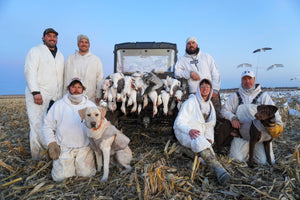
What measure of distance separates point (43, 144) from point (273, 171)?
4.45m

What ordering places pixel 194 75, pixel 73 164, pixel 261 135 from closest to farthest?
pixel 73 164 < pixel 261 135 < pixel 194 75

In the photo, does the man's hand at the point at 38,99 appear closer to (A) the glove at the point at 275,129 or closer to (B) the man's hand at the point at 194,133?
(B) the man's hand at the point at 194,133

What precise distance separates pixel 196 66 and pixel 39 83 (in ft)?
11.6

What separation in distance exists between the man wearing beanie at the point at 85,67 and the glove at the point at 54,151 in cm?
144

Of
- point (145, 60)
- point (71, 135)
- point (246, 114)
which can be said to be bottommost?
point (71, 135)

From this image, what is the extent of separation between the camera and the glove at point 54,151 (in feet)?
11.3

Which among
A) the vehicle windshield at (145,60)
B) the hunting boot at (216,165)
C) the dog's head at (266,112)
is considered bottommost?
the hunting boot at (216,165)

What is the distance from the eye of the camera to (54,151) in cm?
346

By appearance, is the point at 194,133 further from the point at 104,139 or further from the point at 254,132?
the point at 104,139

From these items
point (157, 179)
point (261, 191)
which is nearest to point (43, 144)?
point (157, 179)

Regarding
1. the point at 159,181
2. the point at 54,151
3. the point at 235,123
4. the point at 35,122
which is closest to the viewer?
the point at 159,181

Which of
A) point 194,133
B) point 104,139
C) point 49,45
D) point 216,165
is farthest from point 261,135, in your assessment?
point 49,45

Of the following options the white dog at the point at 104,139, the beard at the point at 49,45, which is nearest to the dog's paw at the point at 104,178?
the white dog at the point at 104,139

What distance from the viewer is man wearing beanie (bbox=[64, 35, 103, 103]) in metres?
4.69
